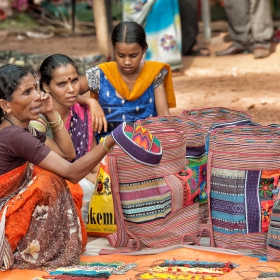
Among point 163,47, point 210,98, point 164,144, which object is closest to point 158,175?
point 164,144

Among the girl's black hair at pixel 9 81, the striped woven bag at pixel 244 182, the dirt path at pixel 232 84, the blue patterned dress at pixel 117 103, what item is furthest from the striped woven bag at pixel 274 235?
the dirt path at pixel 232 84

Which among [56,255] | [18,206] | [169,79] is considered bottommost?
[56,255]

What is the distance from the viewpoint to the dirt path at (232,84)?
7185mm

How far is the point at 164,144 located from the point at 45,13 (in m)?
12.4

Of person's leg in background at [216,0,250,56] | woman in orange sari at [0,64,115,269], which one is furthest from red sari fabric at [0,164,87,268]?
person's leg in background at [216,0,250,56]

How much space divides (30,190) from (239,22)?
19.5ft

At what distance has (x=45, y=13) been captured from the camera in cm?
1589

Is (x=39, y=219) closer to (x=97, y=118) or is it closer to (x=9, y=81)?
(x=9, y=81)

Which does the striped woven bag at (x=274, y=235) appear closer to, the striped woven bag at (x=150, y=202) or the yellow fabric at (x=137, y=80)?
the striped woven bag at (x=150, y=202)

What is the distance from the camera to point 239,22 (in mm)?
9109

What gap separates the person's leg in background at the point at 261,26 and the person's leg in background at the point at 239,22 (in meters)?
0.16

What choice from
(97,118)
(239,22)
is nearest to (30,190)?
(97,118)

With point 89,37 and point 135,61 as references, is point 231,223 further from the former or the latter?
point 89,37

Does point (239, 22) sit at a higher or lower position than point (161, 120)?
higher
